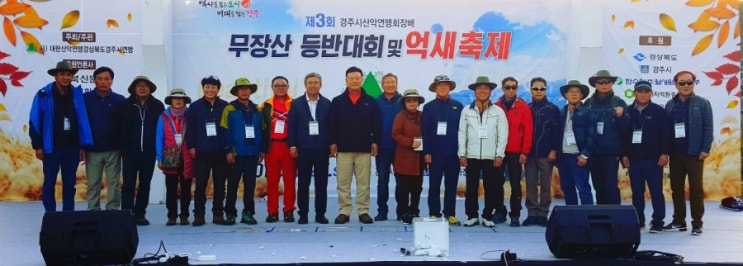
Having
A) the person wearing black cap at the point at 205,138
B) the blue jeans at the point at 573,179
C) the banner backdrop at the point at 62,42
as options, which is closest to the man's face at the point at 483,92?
the blue jeans at the point at 573,179

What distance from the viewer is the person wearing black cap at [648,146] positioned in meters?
6.14

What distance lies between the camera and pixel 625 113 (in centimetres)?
620

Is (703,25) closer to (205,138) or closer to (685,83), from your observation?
(685,83)

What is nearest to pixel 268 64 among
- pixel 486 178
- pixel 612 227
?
pixel 486 178

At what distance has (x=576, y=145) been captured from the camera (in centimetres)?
630

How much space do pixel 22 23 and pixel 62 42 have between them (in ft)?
1.68

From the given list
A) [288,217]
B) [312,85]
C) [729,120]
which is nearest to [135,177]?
[288,217]

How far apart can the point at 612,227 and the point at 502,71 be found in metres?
4.22

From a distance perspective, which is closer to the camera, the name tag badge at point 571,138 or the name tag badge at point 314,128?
the name tag badge at point 571,138

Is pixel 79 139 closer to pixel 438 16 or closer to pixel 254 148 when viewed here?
pixel 254 148

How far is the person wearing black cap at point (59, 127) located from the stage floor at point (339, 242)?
556mm

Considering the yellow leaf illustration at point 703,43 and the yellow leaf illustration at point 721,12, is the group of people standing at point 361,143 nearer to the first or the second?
the yellow leaf illustration at point 703,43

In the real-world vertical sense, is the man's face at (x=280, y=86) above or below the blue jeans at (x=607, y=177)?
above

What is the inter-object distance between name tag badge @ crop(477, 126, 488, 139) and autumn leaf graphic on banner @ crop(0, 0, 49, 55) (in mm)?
5174
